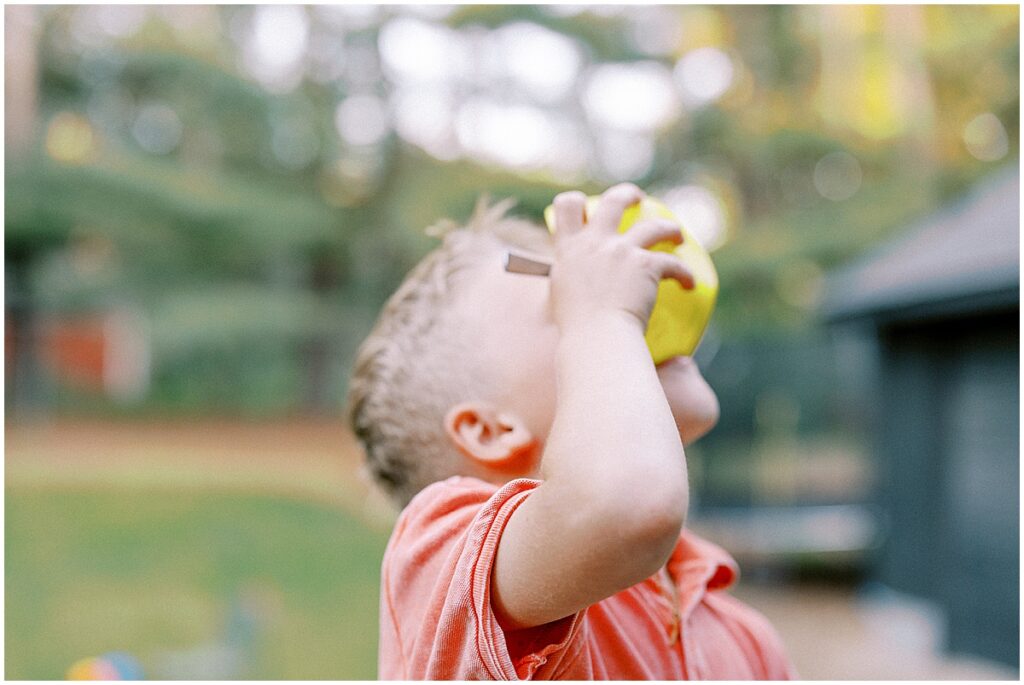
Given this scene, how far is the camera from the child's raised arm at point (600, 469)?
0.73 metres

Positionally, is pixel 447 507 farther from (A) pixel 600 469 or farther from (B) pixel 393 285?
(B) pixel 393 285

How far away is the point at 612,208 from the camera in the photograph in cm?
95

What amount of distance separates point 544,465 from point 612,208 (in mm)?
299

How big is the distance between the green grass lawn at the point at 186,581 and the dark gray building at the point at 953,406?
4.08 metres

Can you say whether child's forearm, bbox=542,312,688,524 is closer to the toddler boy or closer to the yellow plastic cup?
the toddler boy

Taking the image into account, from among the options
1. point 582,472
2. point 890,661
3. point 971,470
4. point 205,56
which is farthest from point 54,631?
point 205,56

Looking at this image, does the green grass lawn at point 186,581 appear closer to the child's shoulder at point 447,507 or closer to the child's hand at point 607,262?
the child's shoulder at point 447,507

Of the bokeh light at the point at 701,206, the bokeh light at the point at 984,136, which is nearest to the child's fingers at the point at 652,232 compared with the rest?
the bokeh light at the point at 701,206

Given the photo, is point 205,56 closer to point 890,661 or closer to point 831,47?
point 831,47

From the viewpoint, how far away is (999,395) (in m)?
6.30

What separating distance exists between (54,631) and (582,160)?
9133mm

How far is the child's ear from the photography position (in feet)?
3.34

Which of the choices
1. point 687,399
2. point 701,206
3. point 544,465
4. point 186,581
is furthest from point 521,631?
point 701,206

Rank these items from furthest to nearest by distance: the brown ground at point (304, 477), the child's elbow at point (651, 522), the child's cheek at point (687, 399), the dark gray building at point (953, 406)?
the brown ground at point (304, 477) < the dark gray building at point (953, 406) < the child's cheek at point (687, 399) < the child's elbow at point (651, 522)
